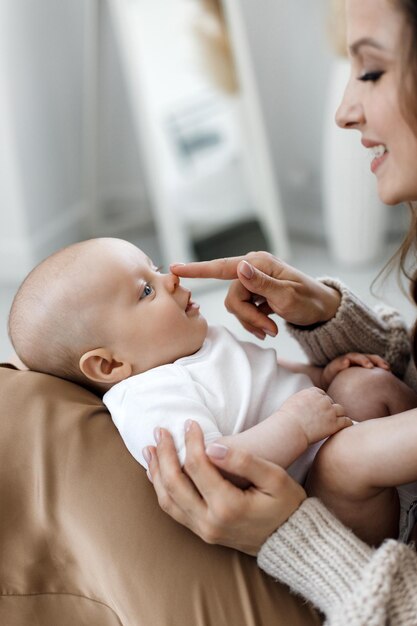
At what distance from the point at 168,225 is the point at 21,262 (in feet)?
2.05

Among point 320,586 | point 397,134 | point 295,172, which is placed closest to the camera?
point 320,586

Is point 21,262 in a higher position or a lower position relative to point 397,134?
lower

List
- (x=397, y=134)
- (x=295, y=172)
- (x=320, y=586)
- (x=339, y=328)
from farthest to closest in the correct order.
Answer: (x=295, y=172) → (x=339, y=328) → (x=397, y=134) → (x=320, y=586)

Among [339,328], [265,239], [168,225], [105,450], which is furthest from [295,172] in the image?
[105,450]

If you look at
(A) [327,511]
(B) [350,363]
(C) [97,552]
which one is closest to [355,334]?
(B) [350,363]

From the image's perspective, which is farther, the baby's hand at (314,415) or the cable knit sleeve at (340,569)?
the baby's hand at (314,415)

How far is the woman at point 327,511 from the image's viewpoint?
40.5 inches

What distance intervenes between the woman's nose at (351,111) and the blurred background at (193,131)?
1984 millimetres

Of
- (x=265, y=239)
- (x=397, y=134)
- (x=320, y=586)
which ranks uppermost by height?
(x=397, y=134)

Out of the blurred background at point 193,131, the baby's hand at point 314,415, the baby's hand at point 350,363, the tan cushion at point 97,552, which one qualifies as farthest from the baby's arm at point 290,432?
the blurred background at point 193,131

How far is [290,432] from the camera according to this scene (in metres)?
1.14

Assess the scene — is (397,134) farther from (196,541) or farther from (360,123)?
(196,541)

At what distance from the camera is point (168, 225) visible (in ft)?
11.2

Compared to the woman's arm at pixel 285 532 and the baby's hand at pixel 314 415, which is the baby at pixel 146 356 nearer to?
the baby's hand at pixel 314 415
